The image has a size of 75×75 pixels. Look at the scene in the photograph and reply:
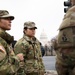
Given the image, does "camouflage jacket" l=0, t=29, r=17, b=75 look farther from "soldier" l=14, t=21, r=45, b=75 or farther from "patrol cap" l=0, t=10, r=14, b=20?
"soldier" l=14, t=21, r=45, b=75

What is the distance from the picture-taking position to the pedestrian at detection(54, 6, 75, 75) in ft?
15.3

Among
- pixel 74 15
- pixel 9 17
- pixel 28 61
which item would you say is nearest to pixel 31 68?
pixel 28 61

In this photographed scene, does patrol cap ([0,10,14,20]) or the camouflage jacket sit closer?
the camouflage jacket

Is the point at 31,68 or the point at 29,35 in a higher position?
the point at 29,35

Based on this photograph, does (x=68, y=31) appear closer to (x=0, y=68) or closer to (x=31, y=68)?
(x=0, y=68)

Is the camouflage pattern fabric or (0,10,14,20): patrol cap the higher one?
(0,10,14,20): patrol cap

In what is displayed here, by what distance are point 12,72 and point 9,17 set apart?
842 millimetres

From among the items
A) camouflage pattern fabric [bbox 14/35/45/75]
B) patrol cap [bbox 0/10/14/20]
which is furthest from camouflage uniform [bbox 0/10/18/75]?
camouflage pattern fabric [bbox 14/35/45/75]

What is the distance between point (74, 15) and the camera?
4.81m

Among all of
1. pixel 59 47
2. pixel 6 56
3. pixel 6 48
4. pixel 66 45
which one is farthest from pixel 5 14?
pixel 66 45

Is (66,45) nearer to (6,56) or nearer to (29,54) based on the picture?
(6,56)

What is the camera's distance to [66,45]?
4.71 meters

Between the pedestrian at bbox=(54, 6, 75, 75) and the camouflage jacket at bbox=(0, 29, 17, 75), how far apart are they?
2.27 feet

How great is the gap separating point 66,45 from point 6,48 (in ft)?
3.03
